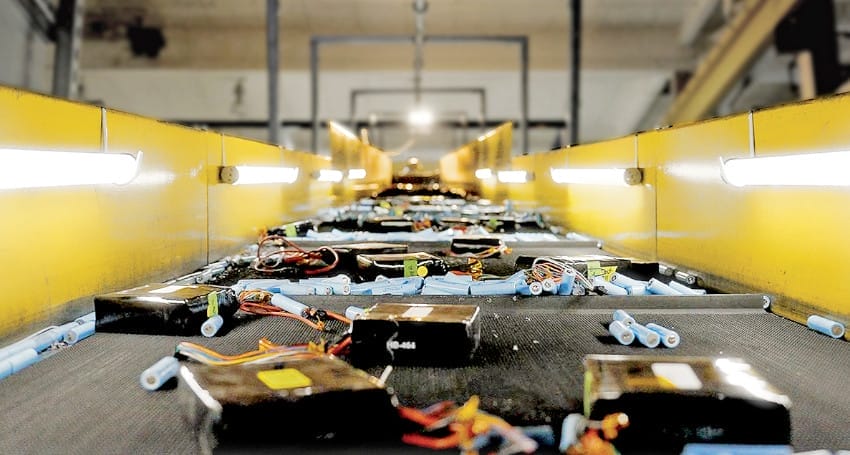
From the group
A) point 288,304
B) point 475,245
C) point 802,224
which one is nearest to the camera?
point 802,224

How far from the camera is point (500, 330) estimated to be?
228cm

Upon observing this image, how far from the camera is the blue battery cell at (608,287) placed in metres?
2.83

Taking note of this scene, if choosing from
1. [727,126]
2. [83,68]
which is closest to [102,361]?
[727,126]

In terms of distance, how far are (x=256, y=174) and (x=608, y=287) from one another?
2.70 metres

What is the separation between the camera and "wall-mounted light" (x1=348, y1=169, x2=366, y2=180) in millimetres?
9391

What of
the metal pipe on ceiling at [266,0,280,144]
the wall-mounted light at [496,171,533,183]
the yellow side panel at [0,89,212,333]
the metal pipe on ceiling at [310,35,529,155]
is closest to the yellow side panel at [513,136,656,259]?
the wall-mounted light at [496,171,533,183]

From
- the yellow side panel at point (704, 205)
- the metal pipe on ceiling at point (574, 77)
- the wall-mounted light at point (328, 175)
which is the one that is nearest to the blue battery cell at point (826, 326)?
the yellow side panel at point (704, 205)

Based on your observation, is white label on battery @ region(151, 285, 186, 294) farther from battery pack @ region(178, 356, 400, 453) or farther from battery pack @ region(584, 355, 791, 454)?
battery pack @ region(584, 355, 791, 454)

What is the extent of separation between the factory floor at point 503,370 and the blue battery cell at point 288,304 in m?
0.06

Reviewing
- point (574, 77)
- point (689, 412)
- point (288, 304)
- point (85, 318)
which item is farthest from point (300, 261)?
point (574, 77)

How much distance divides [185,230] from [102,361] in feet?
5.45

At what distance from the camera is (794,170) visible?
7.51ft

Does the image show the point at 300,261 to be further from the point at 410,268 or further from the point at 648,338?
the point at 648,338

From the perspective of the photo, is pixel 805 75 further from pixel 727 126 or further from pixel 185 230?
pixel 185 230
